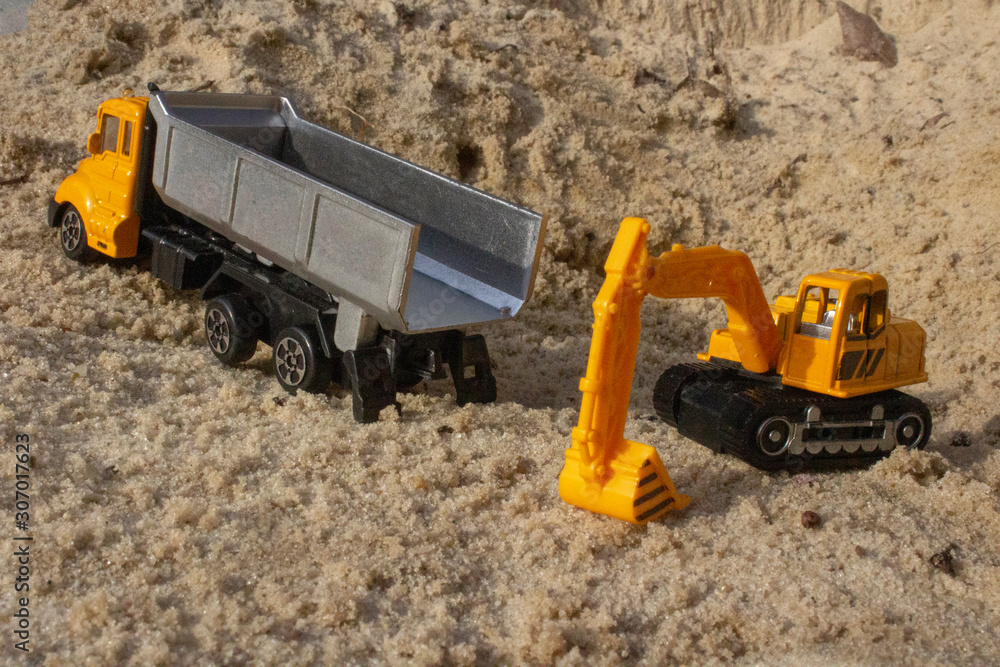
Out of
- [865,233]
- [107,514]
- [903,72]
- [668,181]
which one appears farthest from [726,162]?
[107,514]

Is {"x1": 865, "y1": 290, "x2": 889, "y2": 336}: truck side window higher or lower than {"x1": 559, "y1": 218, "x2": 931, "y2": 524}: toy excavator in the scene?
higher

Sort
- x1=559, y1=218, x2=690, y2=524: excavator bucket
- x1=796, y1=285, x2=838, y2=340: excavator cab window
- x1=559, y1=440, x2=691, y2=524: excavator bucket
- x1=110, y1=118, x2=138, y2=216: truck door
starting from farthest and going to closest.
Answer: x1=110, y1=118, x2=138, y2=216: truck door < x1=796, y1=285, x2=838, y2=340: excavator cab window < x1=559, y1=440, x2=691, y2=524: excavator bucket < x1=559, y1=218, x2=690, y2=524: excavator bucket

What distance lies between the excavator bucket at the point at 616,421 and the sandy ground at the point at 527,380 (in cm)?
17

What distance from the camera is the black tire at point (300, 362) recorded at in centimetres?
557

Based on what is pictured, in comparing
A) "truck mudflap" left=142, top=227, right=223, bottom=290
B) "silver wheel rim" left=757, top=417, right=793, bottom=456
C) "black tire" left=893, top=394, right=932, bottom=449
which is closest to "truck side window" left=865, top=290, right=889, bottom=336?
"black tire" left=893, top=394, right=932, bottom=449

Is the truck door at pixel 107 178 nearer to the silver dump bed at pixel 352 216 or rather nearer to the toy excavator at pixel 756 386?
the silver dump bed at pixel 352 216

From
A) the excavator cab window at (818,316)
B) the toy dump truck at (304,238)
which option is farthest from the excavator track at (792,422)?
the toy dump truck at (304,238)

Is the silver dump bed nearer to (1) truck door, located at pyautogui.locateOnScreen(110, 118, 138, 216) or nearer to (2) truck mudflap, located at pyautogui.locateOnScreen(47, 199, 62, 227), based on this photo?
(1) truck door, located at pyautogui.locateOnScreen(110, 118, 138, 216)

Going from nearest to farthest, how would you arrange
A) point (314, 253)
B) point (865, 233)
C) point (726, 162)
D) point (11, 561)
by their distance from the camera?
point (11, 561)
point (314, 253)
point (865, 233)
point (726, 162)

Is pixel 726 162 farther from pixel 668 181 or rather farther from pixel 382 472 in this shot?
pixel 382 472

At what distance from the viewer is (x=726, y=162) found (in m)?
9.11

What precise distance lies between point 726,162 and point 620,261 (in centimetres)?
539

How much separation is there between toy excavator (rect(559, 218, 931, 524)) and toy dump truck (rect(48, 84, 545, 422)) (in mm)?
1206

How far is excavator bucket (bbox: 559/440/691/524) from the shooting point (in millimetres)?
4453
